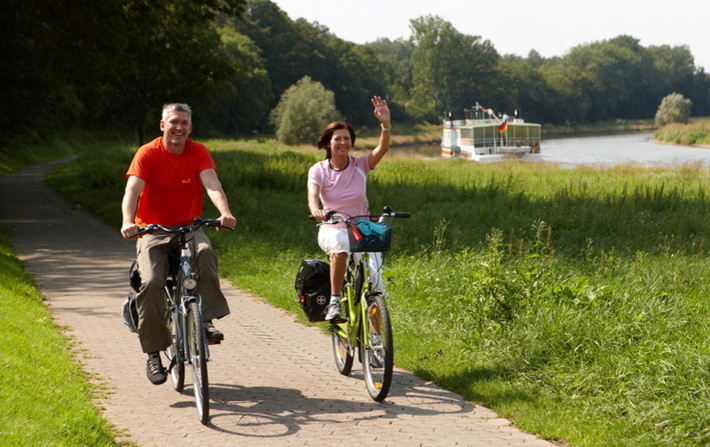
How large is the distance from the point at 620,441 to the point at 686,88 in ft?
542

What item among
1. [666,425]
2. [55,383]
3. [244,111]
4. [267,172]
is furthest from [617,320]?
[244,111]

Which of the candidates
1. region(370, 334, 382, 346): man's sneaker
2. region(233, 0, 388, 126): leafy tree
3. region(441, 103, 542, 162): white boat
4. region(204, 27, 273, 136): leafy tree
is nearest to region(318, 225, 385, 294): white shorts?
region(370, 334, 382, 346): man's sneaker

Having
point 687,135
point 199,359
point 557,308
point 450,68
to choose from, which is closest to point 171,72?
point 557,308

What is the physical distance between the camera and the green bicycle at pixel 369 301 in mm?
5336

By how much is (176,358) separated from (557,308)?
3170 mm

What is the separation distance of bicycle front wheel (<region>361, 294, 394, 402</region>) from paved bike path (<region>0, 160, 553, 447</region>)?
0.14 m

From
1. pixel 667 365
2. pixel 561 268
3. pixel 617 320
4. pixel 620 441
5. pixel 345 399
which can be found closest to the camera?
pixel 620 441

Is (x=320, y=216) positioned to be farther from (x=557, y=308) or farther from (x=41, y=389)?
(x=557, y=308)

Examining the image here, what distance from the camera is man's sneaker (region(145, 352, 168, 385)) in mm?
5645

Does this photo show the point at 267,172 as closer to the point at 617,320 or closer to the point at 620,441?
the point at 617,320

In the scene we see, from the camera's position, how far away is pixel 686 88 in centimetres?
15612

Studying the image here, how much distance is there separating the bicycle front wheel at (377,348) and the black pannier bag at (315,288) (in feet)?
2.17

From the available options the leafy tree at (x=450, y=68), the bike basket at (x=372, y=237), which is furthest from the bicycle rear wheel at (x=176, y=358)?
the leafy tree at (x=450, y=68)

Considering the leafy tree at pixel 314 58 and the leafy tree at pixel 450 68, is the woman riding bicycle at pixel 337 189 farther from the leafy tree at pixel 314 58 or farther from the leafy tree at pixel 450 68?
the leafy tree at pixel 450 68
